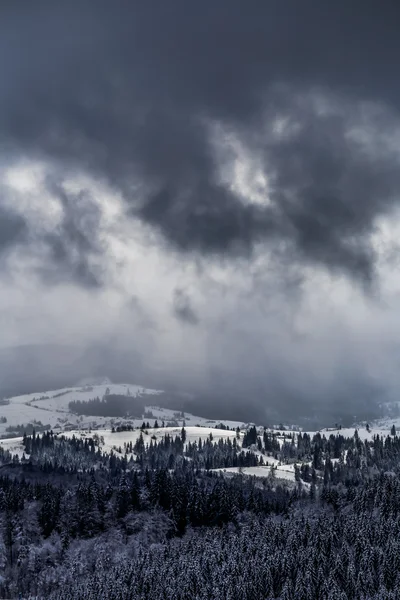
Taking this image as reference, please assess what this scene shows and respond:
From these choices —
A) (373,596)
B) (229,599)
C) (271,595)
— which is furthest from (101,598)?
(373,596)

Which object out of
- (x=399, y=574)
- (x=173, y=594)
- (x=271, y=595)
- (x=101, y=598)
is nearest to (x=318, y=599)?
(x=271, y=595)

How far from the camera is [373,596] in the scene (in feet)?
625

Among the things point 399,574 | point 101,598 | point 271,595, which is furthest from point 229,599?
point 399,574

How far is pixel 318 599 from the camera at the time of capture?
191 metres

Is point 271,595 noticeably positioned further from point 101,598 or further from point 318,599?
point 101,598

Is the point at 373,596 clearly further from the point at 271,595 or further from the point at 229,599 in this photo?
the point at 229,599

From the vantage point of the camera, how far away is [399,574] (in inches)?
7776

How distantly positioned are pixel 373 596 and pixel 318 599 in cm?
1754

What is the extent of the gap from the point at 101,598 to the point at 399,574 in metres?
99.1

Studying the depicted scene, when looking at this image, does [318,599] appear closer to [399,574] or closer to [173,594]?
[399,574]

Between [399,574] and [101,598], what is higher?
[399,574]

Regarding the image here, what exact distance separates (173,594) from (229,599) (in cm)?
1941

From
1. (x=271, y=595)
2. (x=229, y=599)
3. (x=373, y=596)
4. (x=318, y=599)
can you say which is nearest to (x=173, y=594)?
(x=229, y=599)

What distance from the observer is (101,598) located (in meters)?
199
